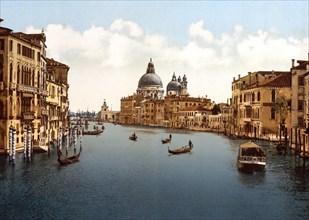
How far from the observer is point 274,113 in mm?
67750

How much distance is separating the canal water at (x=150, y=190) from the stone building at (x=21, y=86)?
322cm

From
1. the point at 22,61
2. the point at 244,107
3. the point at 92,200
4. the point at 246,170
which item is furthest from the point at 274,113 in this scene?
the point at 92,200

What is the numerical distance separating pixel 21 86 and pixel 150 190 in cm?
1964

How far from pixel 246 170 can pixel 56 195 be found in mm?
15544

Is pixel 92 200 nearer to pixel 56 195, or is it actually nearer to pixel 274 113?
pixel 56 195

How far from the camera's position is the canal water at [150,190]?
2091 cm

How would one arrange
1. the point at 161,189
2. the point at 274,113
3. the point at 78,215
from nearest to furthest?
1. the point at 78,215
2. the point at 161,189
3. the point at 274,113

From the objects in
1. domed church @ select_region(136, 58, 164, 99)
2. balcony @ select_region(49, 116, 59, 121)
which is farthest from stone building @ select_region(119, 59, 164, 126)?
balcony @ select_region(49, 116, 59, 121)

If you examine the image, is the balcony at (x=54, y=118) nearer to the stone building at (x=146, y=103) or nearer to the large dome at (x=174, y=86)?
the stone building at (x=146, y=103)

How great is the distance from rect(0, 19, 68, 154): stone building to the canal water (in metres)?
3.22

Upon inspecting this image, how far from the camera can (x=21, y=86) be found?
134ft

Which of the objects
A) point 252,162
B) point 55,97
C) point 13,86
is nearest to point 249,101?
point 55,97

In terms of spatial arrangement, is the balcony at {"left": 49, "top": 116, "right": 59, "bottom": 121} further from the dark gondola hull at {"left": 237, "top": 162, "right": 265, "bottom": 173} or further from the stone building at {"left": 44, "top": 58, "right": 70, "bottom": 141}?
the dark gondola hull at {"left": 237, "top": 162, "right": 265, "bottom": 173}

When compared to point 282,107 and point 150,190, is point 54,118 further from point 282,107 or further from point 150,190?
point 150,190
